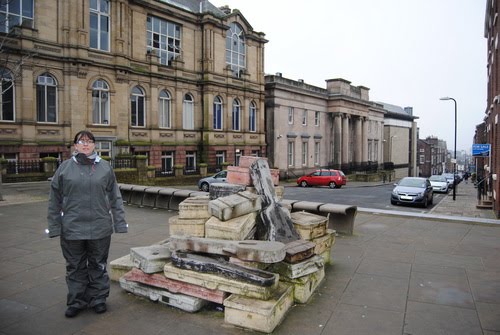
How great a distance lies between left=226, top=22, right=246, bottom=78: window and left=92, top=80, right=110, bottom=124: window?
42.1ft

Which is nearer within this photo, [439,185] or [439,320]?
[439,320]

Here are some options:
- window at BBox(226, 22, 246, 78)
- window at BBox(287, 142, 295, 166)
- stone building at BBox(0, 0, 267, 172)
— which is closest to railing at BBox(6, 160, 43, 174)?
stone building at BBox(0, 0, 267, 172)

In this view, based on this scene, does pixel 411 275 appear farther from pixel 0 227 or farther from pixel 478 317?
pixel 0 227

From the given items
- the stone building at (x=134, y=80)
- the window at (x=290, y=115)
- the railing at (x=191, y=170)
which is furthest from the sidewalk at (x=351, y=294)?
the window at (x=290, y=115)

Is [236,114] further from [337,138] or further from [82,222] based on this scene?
[82,222]

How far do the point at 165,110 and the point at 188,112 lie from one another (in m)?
2.34

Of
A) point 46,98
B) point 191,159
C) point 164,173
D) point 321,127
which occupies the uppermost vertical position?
point 321,127

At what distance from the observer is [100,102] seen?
25922mm

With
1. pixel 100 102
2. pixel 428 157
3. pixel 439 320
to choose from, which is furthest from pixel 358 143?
pixel 428 157

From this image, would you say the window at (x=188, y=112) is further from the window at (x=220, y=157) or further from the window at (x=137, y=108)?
the window at (x=137, y=108)

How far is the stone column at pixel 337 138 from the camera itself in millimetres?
49375

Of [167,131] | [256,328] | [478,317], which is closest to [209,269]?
[256,328]

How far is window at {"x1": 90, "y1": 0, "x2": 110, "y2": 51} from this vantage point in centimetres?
2555

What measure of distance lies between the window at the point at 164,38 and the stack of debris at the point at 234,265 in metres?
26.5
